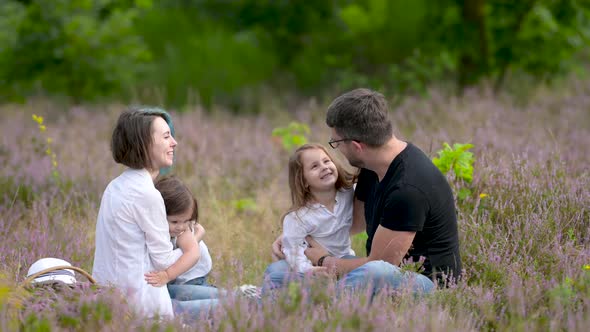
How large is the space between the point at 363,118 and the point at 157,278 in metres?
1.42

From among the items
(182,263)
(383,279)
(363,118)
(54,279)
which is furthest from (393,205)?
(54,279)

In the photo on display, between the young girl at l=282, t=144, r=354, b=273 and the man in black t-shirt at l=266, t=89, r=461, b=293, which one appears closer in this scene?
the man in black t-shirt at l=266, t=89, r=461, b=293

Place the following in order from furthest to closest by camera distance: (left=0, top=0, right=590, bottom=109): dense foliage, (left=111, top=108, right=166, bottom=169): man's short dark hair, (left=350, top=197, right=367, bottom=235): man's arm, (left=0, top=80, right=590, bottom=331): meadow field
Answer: (left=0, top=0, right=590, bottom=109): dense foliage
(left=350, top=197, right=367, bottom=235): man's arm
(left=111, top=108, right=166, bottom=169): man's short dark hair
(left=0, top=80, right=590, bottom=331): meadow field

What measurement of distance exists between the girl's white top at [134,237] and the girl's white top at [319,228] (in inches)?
34.8

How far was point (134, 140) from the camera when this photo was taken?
369 centimetres

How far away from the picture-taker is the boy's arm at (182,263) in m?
3.63

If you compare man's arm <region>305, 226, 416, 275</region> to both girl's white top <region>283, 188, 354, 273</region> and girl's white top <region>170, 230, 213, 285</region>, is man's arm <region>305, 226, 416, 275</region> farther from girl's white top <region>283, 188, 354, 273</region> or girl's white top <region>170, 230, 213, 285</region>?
girl's white top <region>170, 230, 213, 285</region>

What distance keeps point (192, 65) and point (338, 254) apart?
9.60 metres

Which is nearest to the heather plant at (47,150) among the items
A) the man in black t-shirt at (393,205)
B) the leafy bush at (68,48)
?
the man in black t-shirt at (393,205)

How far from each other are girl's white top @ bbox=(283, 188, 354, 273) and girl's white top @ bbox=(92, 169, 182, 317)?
88 cm

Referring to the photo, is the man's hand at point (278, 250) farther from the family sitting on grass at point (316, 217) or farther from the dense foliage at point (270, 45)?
the dense foliage at point (270, 45)

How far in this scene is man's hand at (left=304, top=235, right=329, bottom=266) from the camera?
416 cm

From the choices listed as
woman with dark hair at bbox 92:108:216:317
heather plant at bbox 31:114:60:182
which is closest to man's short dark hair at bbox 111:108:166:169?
woman with dark hair at bbox 92:108:216:317

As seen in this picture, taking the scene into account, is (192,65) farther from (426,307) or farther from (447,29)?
(426,307)
